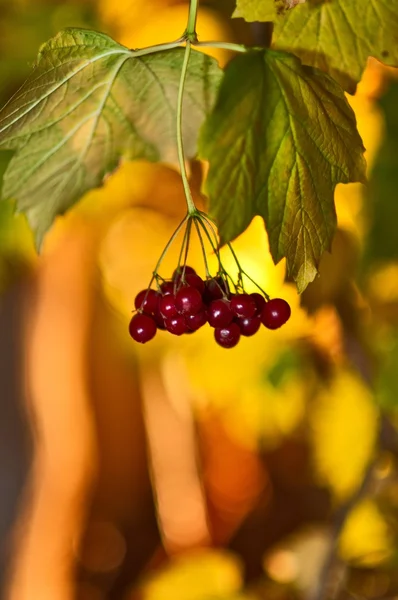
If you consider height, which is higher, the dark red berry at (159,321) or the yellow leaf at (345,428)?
the dark red berry at (159,321)

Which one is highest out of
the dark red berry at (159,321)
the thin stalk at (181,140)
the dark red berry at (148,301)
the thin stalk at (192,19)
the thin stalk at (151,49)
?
the thin stalk at (151,49)

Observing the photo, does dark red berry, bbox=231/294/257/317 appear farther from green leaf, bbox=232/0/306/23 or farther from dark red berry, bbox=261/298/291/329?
green leaf, bbox=232/0/306/23

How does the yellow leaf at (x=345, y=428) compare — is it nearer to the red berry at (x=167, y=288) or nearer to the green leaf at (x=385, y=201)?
the green leaf at (x=385, y=201)

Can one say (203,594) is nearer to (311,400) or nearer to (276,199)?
(311,400)

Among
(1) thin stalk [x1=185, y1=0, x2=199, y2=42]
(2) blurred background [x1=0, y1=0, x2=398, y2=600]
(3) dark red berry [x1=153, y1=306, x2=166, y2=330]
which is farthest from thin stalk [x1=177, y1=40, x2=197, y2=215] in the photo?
(2) blurred background [x1=0, y1=0, x2=398, y2=600]

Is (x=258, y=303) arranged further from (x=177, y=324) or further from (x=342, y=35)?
(x=342, y=35)

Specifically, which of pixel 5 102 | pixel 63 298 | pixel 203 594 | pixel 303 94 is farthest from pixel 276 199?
pixel 63 298

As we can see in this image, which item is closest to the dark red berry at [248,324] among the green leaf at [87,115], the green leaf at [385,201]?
the green leaf at [87,115]
